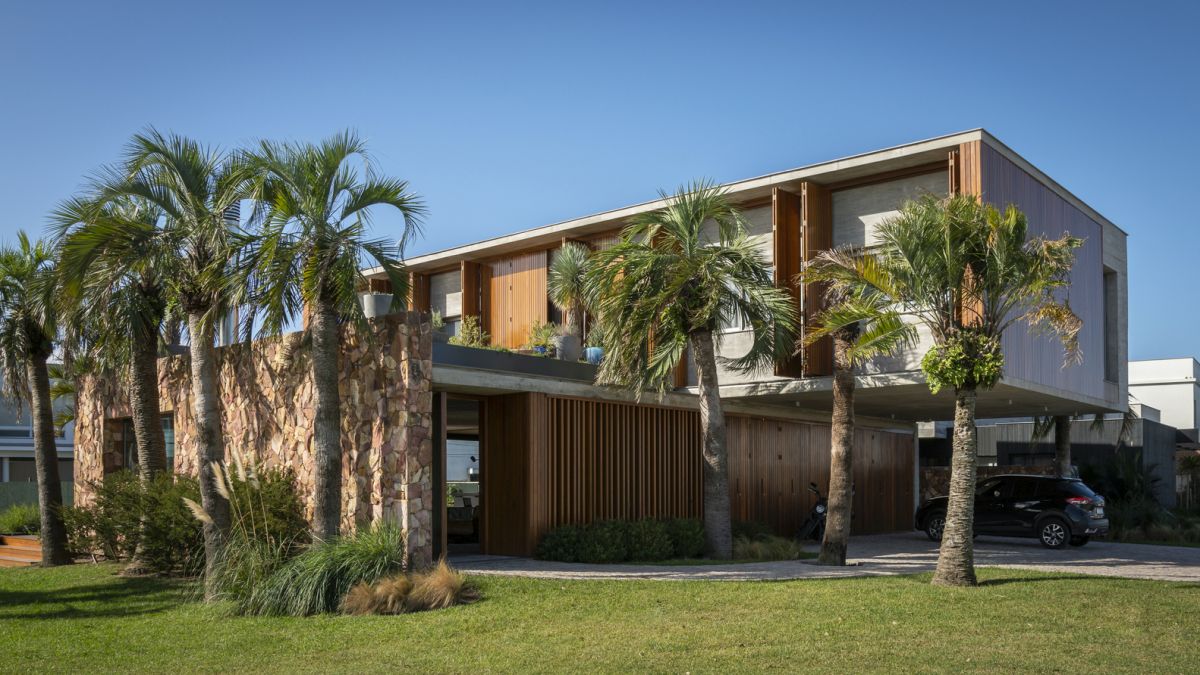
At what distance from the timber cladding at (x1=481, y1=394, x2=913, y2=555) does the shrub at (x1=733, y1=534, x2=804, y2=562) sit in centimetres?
193

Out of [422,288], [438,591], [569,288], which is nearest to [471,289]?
[422,288]

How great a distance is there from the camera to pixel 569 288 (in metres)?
20.4

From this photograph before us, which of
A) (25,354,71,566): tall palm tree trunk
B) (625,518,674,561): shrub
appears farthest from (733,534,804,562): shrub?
(25,354,71,566): tall palm tree trunk

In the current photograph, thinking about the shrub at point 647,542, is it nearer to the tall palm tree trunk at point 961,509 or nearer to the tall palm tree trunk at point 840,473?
the tall palm tree trunk at point 840,473

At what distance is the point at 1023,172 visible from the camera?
1833cm

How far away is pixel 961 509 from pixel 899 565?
3.51 metres

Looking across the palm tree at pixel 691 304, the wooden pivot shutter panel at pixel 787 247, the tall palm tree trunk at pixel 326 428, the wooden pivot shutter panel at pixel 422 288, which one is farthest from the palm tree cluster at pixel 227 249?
the wooden pivot shutter panel at pixel 422 288

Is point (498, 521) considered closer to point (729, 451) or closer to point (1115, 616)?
point (729, 451)

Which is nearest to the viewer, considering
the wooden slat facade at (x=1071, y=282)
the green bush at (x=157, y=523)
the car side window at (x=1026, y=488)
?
the green bush at (x=157, y=523)

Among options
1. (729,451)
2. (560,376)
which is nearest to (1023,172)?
(729,451)

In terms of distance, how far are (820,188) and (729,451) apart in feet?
17.4

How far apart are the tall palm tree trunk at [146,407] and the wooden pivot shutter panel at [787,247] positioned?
34.4 feet

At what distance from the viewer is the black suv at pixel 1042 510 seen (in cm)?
1920

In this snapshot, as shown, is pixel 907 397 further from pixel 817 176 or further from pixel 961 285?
pixel 961 285
